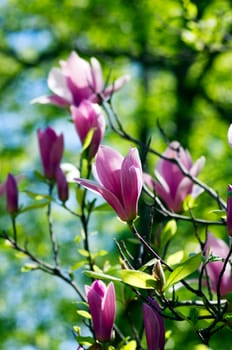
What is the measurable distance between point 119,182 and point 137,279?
0.18 meters

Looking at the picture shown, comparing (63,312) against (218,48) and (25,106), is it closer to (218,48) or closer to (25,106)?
(25,106)

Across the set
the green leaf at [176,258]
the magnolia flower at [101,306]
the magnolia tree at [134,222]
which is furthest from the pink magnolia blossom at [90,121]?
the magnolia flower at [101,306]

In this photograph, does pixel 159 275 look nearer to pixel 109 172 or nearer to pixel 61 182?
pixel 109 172

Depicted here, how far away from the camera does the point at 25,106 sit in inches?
Result: 356

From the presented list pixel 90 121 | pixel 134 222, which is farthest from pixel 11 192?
pixel 134 222

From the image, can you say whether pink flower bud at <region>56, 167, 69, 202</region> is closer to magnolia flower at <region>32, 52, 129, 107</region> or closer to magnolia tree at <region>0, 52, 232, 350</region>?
magnolia tree at <region>0, 52, 232, 350</region>

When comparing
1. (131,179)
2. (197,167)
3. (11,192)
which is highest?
(131,179)

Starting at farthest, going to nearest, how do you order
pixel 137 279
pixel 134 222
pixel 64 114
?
1. pixel 64 114
2. pixel 134 222
3. pixel 137 279

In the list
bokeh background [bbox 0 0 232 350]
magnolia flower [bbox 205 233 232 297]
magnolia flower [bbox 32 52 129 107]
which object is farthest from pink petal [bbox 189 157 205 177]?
bokeh background [bbox 0 0 232 350]

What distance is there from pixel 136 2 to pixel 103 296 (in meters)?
4.66

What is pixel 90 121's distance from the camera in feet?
5.12

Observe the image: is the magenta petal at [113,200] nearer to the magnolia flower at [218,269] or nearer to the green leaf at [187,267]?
the green leaf at [187,267]

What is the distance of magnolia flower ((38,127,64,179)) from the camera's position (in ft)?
5.62

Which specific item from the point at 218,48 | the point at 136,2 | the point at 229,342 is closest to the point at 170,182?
the point at 218,48
